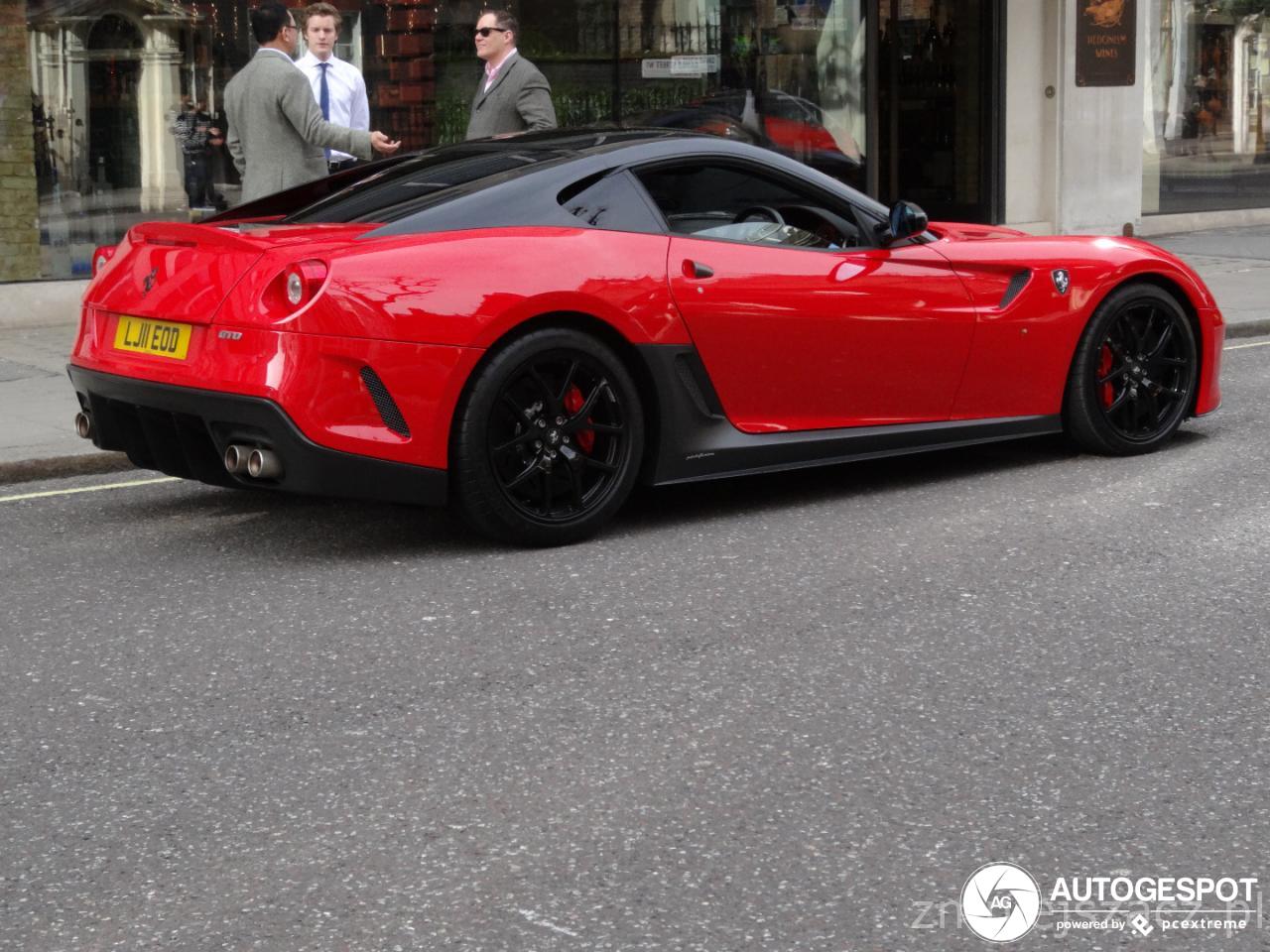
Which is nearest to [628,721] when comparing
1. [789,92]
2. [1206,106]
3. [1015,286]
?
[1015,286]

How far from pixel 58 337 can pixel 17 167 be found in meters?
1.60

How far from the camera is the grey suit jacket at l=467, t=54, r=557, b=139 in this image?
966 cm

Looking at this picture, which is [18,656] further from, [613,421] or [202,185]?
[202,185]

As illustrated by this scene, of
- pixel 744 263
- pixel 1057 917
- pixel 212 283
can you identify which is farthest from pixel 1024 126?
pixel 1057 917

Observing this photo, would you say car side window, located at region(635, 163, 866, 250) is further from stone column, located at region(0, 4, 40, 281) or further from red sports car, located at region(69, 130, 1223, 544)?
stone column, located at region(0, 4, 40, 281)

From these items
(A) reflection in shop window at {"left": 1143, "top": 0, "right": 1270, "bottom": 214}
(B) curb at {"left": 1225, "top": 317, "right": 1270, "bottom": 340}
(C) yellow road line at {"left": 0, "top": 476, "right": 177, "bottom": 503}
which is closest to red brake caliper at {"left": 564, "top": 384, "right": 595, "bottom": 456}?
(C) yellow road line at {"left": 0, "top": 476, "right": 177, "bottom": 503}

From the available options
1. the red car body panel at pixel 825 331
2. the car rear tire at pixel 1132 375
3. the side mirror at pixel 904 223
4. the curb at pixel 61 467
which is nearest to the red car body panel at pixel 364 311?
the red car body panel at pixel 825 331

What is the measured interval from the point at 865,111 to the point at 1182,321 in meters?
10.5

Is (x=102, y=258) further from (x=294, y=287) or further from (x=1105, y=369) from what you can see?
(x=1105, y=369)

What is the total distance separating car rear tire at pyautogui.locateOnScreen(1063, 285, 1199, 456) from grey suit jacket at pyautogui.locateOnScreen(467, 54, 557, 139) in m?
3.46

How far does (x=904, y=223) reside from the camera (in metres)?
6.61

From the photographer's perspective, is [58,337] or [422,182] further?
[58,337]

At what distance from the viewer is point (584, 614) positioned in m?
5.20
